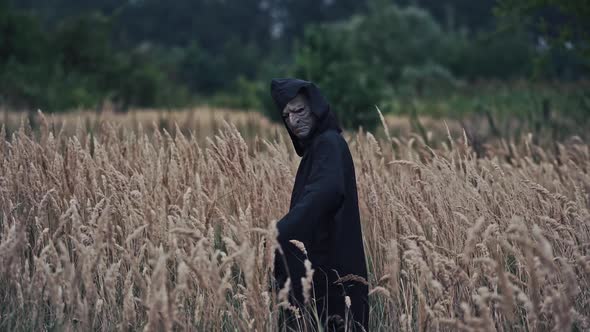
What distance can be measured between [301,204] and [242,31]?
45049 millimetres

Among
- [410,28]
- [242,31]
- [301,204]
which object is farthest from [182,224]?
[242,31]

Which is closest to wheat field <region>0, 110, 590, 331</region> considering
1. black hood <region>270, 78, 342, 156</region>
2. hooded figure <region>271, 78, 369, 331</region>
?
hooded figure <region>271, 78, 369, 331</region>

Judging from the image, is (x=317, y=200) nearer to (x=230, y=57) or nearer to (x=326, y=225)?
(x=326, y=225)

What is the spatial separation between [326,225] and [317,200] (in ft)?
0.68

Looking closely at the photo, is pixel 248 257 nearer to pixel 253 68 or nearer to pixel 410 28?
pixel 410 28

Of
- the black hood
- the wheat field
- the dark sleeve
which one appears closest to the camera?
the dark sleeve

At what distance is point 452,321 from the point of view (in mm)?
2061

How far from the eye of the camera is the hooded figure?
2715mm

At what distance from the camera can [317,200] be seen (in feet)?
8.79

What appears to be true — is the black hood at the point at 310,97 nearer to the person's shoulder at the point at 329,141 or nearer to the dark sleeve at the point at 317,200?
the person's shoulder at the point at 329,141

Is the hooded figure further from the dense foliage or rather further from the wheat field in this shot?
the dense foliage

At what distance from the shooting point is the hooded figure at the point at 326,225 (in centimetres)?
271

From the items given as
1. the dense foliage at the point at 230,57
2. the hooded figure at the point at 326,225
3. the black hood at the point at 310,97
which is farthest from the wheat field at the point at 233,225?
the dense foliage at the point at 230,57

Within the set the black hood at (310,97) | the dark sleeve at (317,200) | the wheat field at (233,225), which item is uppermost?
the black hood at (310,97)
